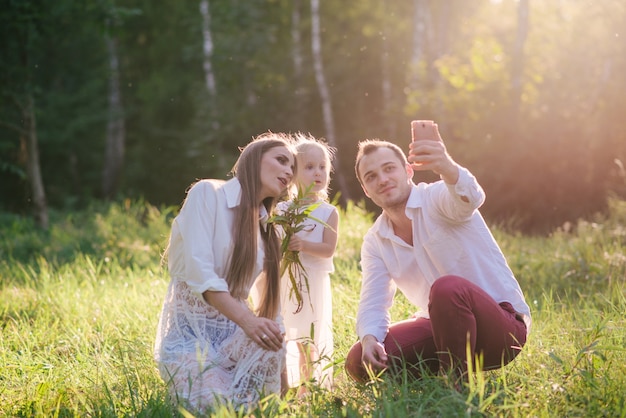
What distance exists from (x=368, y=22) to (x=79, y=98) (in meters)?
10.3

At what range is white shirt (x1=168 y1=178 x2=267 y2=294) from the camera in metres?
3.71

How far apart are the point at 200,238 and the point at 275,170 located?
554 mm

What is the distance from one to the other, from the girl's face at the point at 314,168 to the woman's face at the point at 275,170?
97 cm

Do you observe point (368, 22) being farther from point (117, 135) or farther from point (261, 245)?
point (261, 245)

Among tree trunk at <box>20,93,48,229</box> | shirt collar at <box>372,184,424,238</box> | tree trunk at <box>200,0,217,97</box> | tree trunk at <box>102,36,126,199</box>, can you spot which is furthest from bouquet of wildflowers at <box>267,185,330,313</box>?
tree trunk at <box>200,0,217,97</box>

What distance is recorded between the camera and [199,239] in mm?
3750

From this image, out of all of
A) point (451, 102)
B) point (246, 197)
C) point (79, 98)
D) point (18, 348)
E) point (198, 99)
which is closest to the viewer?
point (246, 197)

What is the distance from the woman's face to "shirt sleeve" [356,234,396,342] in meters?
0.65

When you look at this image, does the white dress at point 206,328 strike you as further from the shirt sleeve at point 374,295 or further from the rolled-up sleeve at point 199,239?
the shirt sleeve at point 374,295

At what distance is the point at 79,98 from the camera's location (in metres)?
21.3

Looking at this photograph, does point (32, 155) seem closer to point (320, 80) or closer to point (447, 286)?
point (447, 286)

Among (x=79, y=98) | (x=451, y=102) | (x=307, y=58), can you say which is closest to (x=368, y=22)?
(x=307, y=58)

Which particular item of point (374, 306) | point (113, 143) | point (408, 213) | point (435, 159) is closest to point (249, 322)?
point (374, 306)

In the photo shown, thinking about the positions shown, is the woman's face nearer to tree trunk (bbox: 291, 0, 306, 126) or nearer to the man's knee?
the man's knee
